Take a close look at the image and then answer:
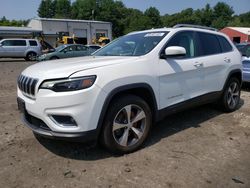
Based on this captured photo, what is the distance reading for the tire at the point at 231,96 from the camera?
5748mm

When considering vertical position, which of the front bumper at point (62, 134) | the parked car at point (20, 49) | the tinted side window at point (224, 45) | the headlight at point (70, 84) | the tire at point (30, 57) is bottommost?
the tire at point (30, 57)

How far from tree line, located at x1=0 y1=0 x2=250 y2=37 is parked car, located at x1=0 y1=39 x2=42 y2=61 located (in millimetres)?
63933

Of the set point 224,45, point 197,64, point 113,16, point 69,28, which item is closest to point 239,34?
point 69,28

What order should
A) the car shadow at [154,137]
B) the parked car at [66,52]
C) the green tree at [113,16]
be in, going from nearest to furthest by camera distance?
the car shadow at [154,137] → the parked car at [66,52] → the green tree at [113,16]

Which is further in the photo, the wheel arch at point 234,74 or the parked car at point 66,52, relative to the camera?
the parked car at point 66,52

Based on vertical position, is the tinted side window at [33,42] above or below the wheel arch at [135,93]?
below

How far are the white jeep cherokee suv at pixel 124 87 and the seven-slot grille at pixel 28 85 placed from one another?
12mm

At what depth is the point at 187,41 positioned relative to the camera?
4.83 meters

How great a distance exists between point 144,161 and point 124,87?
990 millimetres

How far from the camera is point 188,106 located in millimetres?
4699

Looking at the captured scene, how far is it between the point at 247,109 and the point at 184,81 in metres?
2.54

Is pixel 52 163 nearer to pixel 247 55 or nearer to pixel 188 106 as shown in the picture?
pixel 188 106

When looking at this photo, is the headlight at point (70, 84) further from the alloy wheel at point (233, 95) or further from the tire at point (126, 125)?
the alloy wheel at point (233, 95)

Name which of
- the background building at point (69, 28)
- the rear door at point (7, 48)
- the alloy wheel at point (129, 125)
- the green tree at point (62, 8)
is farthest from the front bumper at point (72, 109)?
the green tree at point (62, 8)
